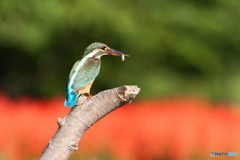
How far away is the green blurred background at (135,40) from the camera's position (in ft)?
34.9

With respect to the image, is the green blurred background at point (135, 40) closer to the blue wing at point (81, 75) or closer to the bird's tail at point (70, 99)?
the blue wing at point (81, 75)

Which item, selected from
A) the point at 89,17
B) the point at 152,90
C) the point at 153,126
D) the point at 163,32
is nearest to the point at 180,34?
the point at 163,32

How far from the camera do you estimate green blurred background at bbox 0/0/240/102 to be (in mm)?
10648

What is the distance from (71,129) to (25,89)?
11103 millimetres

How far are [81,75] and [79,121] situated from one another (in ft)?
3.51

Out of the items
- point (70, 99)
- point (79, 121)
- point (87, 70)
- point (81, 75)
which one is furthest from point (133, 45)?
point (79, 121)

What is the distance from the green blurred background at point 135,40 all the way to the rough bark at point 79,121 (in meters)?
8.15

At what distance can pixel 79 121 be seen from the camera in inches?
90.9

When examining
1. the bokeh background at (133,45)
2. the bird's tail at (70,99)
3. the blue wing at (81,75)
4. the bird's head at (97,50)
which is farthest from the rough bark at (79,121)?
the bokeh background at (133,45)

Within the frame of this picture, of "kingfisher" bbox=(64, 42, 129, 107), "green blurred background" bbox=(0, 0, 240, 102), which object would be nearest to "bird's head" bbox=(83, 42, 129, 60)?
"kingfisher" bbox=(64, 42, 129, 107)

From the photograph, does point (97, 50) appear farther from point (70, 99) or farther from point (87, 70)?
point (70, 99)

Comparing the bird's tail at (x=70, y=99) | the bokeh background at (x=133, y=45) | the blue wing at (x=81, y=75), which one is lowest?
the bird's tail at (x=70, y=99)

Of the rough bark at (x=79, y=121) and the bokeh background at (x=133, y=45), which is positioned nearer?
the rough bark at (x=79, y=121)

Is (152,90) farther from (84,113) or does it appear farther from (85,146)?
(84,113)
